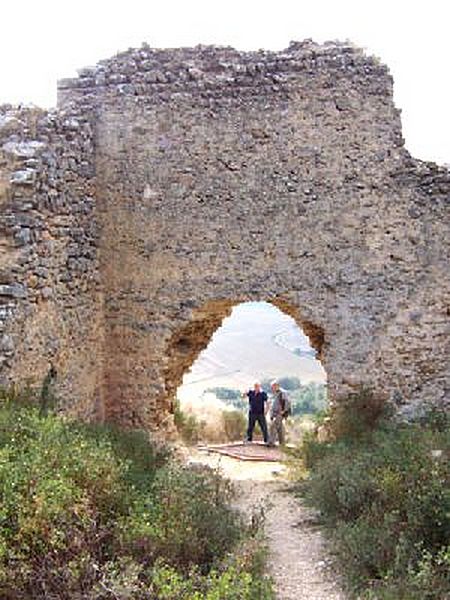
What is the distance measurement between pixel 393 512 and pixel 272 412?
730 cm

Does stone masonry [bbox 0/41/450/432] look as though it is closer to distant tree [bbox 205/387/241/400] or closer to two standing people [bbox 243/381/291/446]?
two standing people [bbox 243/381/291/446]

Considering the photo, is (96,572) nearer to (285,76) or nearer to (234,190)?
(234,190)

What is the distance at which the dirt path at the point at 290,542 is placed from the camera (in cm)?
544

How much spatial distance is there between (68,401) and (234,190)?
126 inches

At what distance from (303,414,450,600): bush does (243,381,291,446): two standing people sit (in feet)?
16.2

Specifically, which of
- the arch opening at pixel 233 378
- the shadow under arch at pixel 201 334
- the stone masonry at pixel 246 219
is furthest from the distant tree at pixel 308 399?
the stone masonry at pixel 246 219

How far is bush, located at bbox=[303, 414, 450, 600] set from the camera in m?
4.89

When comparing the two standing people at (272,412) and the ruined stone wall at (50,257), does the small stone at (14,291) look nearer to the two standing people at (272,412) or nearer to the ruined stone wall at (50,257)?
the ruined stone wall at (50,257)

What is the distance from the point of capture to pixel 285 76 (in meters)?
Answer: 9.59

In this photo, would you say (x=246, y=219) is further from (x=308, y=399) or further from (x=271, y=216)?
(x=308, y=399)

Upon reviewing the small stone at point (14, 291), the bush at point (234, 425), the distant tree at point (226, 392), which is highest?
the small stone at point (14, 291)

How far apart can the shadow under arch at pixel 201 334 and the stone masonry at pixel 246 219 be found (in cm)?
4

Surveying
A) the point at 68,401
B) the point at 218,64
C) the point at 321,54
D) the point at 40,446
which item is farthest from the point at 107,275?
the point at 40,446

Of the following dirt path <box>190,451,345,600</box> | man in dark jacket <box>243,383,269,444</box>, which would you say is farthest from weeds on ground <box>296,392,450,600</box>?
man in dark jacket <box>243,383,269,444</box>
